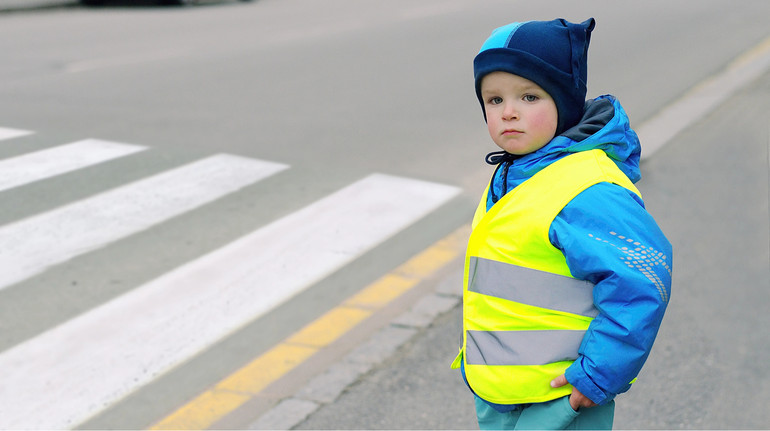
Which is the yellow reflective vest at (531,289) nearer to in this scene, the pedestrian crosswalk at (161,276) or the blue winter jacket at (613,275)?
the blue winter jacket at (613,275)

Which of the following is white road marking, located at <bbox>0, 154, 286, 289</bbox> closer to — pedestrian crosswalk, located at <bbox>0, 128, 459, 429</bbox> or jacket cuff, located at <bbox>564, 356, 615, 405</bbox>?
pedestrian crosswalk, located at <bbox>0, 128, 459, 429</bbox>

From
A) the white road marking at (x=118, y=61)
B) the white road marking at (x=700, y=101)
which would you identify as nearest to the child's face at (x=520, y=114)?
the white road marking at (x=700, y=101)

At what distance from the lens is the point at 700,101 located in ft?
32.4

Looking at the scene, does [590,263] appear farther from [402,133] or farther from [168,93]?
[168,93]

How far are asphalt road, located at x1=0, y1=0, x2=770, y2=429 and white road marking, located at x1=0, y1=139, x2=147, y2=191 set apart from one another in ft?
0.34

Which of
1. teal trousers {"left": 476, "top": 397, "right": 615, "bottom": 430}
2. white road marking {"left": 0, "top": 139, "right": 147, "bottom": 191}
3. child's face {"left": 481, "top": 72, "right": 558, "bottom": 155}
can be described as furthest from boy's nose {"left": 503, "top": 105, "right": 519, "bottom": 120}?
white road marking {"left": 0, "top": 139, "right": 147, "bottom": 191}

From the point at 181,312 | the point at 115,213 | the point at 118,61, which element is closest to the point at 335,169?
the point at 115,213

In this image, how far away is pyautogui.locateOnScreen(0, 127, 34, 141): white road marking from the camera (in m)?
7.77

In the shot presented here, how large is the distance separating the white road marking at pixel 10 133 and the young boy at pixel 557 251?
6.64 metres

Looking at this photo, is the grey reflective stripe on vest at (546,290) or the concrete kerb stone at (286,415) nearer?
the grey reflective stripe on vest at (546,290)

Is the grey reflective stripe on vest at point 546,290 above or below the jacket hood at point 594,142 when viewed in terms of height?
below

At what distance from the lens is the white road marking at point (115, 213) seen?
5.35 m

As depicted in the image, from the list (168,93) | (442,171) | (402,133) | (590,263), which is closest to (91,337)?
(590,263)

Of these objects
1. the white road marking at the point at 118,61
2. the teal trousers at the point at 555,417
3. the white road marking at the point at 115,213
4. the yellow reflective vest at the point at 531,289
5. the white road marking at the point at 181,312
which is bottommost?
the white road marking at the point at 181,312
